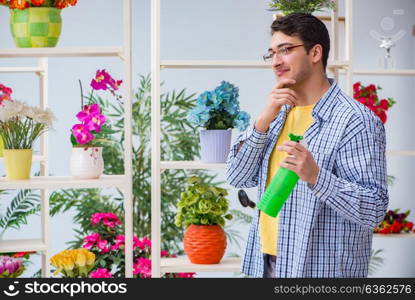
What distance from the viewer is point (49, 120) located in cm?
264

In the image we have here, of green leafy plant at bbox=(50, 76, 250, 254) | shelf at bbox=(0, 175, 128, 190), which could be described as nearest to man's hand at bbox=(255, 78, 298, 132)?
shelf at bbox=(0, 175, 128, 190)

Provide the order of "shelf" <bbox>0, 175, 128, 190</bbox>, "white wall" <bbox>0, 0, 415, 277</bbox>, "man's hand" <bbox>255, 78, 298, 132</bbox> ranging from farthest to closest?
1. "white wall" <bbox>0, 0, 415, 277</bbox>
2. "shelf" <bbox>0, 175, 128, 190</bbox>
3. "man's hand" <bbox>255, 78, 298, 132</bbox>

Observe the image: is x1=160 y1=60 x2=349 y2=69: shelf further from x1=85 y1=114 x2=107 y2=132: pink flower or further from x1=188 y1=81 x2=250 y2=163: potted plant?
x1=85 y1=114 x2=107 y2=132: pink flower

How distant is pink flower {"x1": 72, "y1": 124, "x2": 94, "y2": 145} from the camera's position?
266 cm

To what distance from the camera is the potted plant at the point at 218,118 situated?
3025 millimetres

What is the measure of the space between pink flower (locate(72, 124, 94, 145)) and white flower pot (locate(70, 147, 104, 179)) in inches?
1.2

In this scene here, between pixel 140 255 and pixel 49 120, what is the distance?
203cm

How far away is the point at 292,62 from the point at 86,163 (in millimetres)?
963

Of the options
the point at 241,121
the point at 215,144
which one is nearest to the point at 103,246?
the point at 215,144

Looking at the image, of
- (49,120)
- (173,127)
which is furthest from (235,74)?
(49,120)

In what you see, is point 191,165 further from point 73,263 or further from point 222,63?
point 73,263

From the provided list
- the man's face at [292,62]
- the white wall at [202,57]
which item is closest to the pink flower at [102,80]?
the man's face at [292,62]

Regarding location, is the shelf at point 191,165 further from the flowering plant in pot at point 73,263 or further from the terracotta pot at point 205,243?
the flowering plant in pot at point 73,263

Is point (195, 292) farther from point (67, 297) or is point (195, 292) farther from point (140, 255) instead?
point (140, 255)
